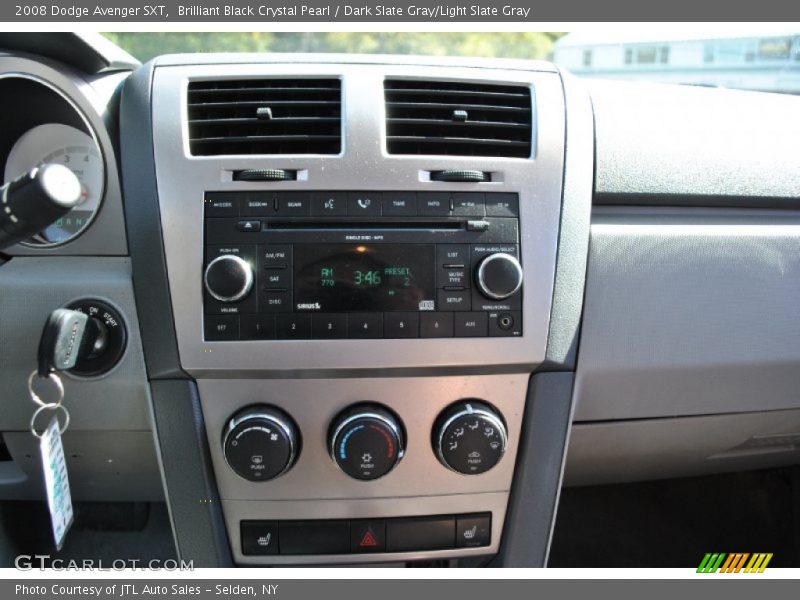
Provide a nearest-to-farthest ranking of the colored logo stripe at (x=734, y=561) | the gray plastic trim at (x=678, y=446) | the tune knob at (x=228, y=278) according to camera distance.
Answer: the tune knob at (x=228, y=278)
the gray plastic trim at (x=678, y=446)
the colored logo stripe at (x=734, y=561)

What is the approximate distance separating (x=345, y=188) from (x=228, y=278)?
10.3 inches

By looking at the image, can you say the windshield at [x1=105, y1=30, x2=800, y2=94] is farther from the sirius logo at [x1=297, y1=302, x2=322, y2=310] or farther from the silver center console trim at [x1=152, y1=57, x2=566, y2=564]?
the sirius logo at [x1=297, y1=302, x2=322, y2=310]

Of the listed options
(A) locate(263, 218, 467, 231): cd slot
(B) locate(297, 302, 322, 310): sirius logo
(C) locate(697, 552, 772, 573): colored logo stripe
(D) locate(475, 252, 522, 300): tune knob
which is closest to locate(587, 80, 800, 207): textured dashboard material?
(D) locate(475, 252, 522, 300): tune knob

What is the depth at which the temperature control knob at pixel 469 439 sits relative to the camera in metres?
1.12

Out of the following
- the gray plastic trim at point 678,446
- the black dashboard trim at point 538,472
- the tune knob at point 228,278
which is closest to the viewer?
the tune knob at point 228,278

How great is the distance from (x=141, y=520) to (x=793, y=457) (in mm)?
1850

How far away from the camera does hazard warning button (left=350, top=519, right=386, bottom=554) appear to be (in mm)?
1227

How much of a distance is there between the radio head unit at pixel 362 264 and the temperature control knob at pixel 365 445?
0.15 metres

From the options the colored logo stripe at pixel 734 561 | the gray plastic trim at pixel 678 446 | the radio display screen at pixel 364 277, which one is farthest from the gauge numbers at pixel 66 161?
the colored logo stripe at pixel 734 561

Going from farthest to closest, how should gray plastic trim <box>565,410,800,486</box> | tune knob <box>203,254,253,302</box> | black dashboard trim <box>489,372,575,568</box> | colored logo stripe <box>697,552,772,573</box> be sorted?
colored logo stripe <box>697,552,772,573</box>
gray plastic trim <box>565,410,800,486</box>
black dashboard trim <box>489,372,575,568</box>
tune knob <box>203,254,253,302</box>

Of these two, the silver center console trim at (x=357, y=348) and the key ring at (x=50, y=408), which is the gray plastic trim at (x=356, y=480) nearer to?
the silver center console trim at (x=357, y=348)

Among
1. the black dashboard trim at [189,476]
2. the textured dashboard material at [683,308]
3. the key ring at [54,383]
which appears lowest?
the black dashboard trim at [189,476]

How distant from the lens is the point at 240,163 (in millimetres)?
1107

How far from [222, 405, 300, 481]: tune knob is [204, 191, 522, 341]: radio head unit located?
157 millimetres
